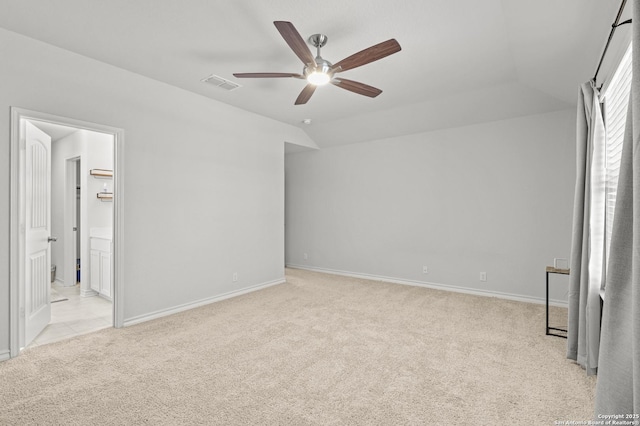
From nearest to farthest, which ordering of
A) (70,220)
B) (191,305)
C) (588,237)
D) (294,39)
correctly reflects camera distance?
1. (294,39)
2. (588,237)
3. (191,305)
4. (70,220)

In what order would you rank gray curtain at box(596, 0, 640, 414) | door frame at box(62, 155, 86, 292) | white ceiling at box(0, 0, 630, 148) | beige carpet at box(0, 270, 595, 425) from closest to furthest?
1. gray curtain at box(596, 0, 640, 414)
2. beige carpet at box(0, 270, 595, 425)
3. white ceiling at box(0, 0, 630, 148)
4. door frame at box(62, 155, 86, 292)

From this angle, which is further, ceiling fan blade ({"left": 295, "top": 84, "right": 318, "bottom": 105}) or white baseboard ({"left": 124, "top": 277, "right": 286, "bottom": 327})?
white baseboard ({"left": 124, "top": 277, "right": 286, "bottom": 327})

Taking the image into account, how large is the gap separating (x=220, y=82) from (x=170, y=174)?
1.26 m

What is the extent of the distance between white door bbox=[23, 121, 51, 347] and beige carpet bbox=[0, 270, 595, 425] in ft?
1.75

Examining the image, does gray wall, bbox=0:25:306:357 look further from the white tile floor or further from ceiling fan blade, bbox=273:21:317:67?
ceiling fan blade, bbox=273:21:317:67

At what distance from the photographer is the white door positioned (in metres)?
2.97

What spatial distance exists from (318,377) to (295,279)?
11.0 ft

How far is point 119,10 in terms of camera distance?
241 cm

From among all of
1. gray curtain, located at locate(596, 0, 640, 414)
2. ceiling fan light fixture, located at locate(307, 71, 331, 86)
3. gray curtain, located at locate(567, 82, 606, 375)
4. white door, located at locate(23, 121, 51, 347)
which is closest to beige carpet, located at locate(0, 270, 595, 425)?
gray curtain, located at locate(567, 82, 606, 375)

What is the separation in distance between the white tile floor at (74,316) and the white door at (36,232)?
11 cm

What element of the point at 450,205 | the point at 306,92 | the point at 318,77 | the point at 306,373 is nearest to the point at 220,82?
the point at 306,92

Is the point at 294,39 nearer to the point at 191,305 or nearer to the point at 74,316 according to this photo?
the point at 191,305

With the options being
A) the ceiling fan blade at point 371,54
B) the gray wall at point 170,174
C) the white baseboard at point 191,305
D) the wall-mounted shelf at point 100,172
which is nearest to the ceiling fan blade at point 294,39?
the ceiling fan blade at point 371,54

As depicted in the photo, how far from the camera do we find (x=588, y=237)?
2.52 m
